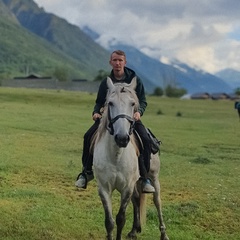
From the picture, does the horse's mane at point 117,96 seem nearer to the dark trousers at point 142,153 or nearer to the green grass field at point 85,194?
the dark trousers at point 142,153

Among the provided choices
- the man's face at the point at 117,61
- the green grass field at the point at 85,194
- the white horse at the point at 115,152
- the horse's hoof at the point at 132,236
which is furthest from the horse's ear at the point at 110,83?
the horse's hoof at the point at 132,236

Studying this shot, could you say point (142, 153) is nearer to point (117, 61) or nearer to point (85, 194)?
point (117, 61)

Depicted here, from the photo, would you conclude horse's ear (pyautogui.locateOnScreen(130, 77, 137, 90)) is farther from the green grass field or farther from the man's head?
the green grass field

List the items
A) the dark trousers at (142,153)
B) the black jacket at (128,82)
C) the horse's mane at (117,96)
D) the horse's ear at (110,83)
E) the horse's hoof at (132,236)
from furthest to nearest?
the horse's hoof at (132,236)
the dark trousers at (142,153)
the black jacket at (128,82)
the horse's ear at (110,83)
the horse's mane at (117,96)

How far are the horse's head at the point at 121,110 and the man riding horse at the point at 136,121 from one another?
514mm

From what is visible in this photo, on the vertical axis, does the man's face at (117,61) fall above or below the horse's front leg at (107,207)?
above

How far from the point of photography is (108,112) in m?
6.89

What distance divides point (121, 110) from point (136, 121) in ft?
3.79

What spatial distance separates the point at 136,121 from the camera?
7.70 meters

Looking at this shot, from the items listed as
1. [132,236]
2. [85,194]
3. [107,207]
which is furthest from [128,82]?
[85,194]

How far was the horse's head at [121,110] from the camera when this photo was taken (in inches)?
247

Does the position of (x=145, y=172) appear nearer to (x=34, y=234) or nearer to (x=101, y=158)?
(x=101, y=158)

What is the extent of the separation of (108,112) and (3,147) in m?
11.2

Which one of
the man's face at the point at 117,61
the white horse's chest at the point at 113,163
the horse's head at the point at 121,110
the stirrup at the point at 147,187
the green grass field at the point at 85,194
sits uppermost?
the man's face at the point at 117,61
